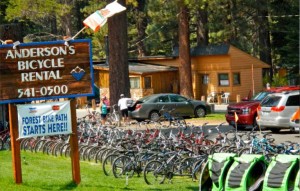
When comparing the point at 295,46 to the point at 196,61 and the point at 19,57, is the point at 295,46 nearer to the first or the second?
the point at 196,61

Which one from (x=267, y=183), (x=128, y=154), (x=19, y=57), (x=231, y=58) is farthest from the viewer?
(x=231, y=58)

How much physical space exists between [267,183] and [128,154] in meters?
4.63

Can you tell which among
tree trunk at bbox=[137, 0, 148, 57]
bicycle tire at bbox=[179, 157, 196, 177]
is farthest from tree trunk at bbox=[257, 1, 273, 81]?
bicycle tire at bbox=[179, 157, 196, 177]

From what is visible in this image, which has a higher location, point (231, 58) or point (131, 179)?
point (231, 58)

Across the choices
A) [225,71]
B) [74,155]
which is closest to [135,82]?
[225,71]

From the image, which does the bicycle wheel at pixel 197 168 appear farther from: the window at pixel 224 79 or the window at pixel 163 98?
the window at pixel 224 79

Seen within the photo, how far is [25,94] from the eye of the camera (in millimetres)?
13312

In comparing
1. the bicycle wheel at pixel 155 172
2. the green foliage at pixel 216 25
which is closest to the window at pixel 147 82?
the green foliage at pixel 216 25

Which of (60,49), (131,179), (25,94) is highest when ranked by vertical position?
(60,49)

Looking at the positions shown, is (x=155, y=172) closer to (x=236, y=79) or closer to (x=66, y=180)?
(x=66, y=180)

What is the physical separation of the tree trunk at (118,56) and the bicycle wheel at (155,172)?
1944 cm

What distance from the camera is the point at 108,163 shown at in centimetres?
1505

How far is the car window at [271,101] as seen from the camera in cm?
2498

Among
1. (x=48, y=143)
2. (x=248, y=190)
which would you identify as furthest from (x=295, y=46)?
(x=248, y=190)
